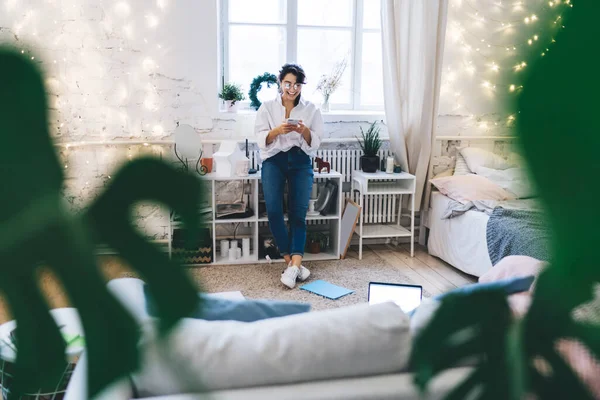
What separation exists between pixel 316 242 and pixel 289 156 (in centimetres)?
67

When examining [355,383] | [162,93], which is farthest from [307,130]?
[355,383]

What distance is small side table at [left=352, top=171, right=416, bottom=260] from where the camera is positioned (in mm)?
3676

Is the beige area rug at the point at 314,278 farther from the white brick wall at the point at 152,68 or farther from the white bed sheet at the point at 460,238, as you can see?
the white brick wall at the point at 152,68

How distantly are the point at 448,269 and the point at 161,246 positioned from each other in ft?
11.6

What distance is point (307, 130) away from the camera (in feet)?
11.0

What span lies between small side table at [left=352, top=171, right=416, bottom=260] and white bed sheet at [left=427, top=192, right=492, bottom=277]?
0.51 feet

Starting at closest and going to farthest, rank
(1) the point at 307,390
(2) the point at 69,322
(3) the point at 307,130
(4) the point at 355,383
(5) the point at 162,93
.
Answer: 1. (2) the point at 69,322
2. (1) the point at 307,390
3. (4) the point at 355,383
4. (3) the point at 307,130
5. (5) the point at 162,93

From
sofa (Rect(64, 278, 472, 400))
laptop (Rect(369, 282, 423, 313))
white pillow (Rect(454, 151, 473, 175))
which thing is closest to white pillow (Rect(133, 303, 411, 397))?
sofa (Rect(64, 278, 472, 400))

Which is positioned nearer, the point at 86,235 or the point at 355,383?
the point at 86,235

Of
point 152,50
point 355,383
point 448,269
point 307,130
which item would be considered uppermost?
point 152,50

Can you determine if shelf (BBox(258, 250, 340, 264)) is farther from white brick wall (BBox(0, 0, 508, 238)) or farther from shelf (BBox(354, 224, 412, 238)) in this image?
white brick wall (BBox(0, 0, 508, 238))

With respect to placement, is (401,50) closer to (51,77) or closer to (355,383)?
(355,383)

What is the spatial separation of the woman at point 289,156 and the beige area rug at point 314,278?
0.16 metres

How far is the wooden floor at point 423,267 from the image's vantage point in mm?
3268
